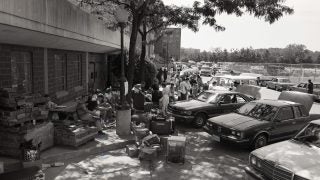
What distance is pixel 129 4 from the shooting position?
13680mm

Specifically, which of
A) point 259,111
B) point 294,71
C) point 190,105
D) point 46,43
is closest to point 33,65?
point 46,43

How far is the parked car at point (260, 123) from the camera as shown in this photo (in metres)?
9.40

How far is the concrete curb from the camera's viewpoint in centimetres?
789

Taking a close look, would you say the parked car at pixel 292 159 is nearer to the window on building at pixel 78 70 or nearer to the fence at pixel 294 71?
the window on building at pixel 78 70

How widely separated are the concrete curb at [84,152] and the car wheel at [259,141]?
12.0 feet

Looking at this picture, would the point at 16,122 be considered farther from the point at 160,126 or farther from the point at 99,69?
the point at 99,69

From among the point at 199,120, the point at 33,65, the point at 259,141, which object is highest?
the point at 33,65

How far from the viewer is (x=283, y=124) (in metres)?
9.96

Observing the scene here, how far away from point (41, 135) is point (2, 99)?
4.28ft

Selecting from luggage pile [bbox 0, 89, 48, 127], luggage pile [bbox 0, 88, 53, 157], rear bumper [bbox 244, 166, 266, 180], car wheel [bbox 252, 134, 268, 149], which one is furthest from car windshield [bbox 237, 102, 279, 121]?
luggage pile [bbox 0, 89, 48, 127]

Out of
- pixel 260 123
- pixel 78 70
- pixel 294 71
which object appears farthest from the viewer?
pixel 294 71

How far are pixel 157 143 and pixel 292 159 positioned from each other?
13.2 ft

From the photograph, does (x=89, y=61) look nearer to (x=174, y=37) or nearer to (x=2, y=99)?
(x=2, y=99)

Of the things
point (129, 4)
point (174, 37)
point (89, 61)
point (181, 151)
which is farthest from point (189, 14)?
point (174, 37)
